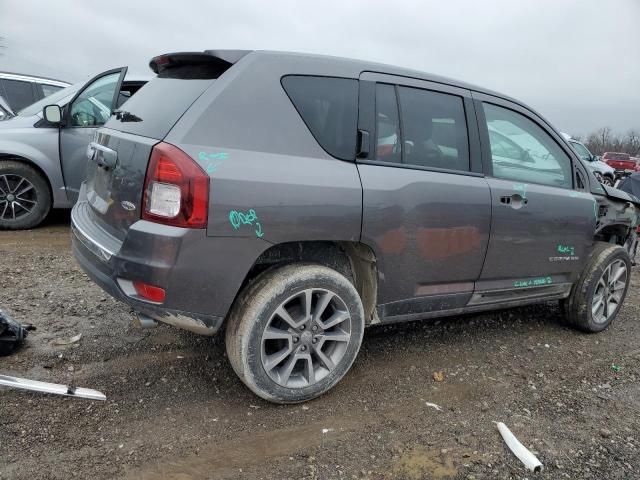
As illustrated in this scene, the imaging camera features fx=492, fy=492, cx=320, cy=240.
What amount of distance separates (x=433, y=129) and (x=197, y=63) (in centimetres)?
148

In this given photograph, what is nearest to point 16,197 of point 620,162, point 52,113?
point 52,113

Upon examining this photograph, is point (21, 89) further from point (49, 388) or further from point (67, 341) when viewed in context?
point (49, 388)

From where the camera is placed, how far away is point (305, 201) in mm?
2523

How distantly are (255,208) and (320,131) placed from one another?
0.61m

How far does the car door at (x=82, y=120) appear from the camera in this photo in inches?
223

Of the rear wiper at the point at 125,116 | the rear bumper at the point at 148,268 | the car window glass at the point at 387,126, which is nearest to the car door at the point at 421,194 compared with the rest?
the car window glass at the point at 387,126

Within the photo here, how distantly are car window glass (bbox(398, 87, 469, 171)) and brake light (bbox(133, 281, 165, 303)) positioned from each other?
5.22ft

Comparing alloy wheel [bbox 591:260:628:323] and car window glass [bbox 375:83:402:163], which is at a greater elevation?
car window glass [bbox 375:83:402:163]

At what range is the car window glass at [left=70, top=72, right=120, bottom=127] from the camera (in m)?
5.73

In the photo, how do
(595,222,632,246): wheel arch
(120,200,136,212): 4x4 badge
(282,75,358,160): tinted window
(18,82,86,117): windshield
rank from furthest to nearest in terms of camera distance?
(18,82,86,117): windshield
(595,222,632,246): wheel arch
(282,75,358,160): tinted window
(120,200,136,212): 4x4 badge

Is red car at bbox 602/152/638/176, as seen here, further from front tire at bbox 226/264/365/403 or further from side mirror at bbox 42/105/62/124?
front tire at bbox 226/264/365/403

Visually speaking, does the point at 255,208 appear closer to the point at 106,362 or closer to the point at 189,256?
the point at 189,256

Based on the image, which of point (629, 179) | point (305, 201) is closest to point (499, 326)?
point (305, 201)

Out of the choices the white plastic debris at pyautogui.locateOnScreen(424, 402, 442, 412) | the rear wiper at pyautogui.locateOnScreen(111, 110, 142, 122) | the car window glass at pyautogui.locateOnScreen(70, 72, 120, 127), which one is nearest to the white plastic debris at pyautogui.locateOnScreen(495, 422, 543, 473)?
the white plastic debris at pyautogui.locateOnScreen(424, 402, 442, 412)
